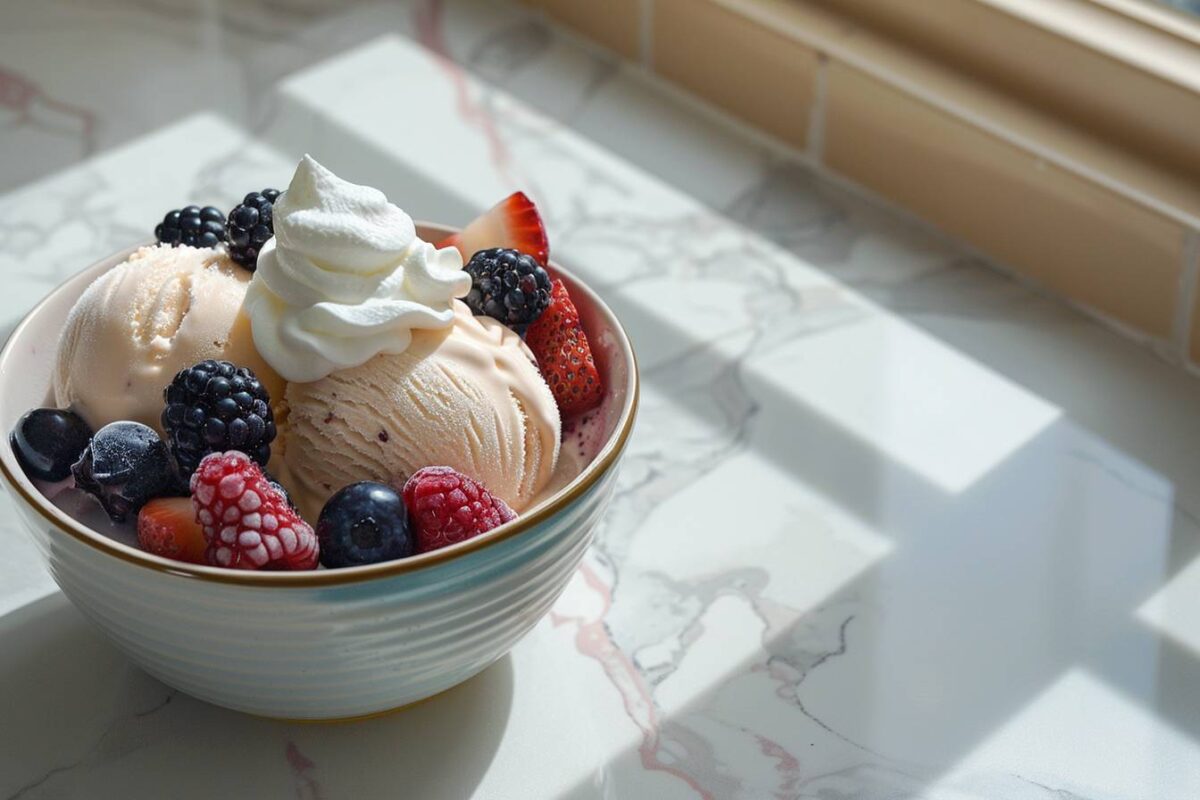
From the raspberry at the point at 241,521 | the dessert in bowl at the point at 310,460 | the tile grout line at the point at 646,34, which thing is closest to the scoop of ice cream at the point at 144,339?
the dessert in bowl at the point at 310,460

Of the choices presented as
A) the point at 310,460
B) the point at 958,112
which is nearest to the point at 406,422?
the point at 310,460

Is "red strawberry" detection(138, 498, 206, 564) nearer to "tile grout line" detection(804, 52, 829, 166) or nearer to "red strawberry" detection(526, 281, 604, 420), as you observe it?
"red strawberry" detection(526, 281, 604, 420)

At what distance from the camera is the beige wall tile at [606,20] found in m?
1.79

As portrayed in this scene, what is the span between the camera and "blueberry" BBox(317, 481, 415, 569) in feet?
2.76

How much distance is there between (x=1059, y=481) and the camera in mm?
1207

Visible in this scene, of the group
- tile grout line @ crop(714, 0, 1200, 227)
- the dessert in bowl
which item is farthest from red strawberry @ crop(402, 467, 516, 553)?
tile grout line @ crop(714, 0, 1200, 227)

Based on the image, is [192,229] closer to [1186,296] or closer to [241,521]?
[241,521]

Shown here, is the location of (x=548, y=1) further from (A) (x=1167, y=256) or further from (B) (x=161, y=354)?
(B) (x=161, y=354)

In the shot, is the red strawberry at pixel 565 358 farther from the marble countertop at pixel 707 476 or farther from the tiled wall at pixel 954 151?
the tiled wall at pixel 954 151

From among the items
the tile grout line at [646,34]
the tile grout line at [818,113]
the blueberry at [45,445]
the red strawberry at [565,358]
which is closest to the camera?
the blueberry at [45,445]

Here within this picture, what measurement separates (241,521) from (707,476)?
1.65 feet

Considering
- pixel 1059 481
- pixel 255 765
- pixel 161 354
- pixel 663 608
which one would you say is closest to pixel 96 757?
pixel 255 765

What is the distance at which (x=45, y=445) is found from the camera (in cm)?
91

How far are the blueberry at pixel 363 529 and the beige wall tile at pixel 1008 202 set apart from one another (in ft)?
2.68
